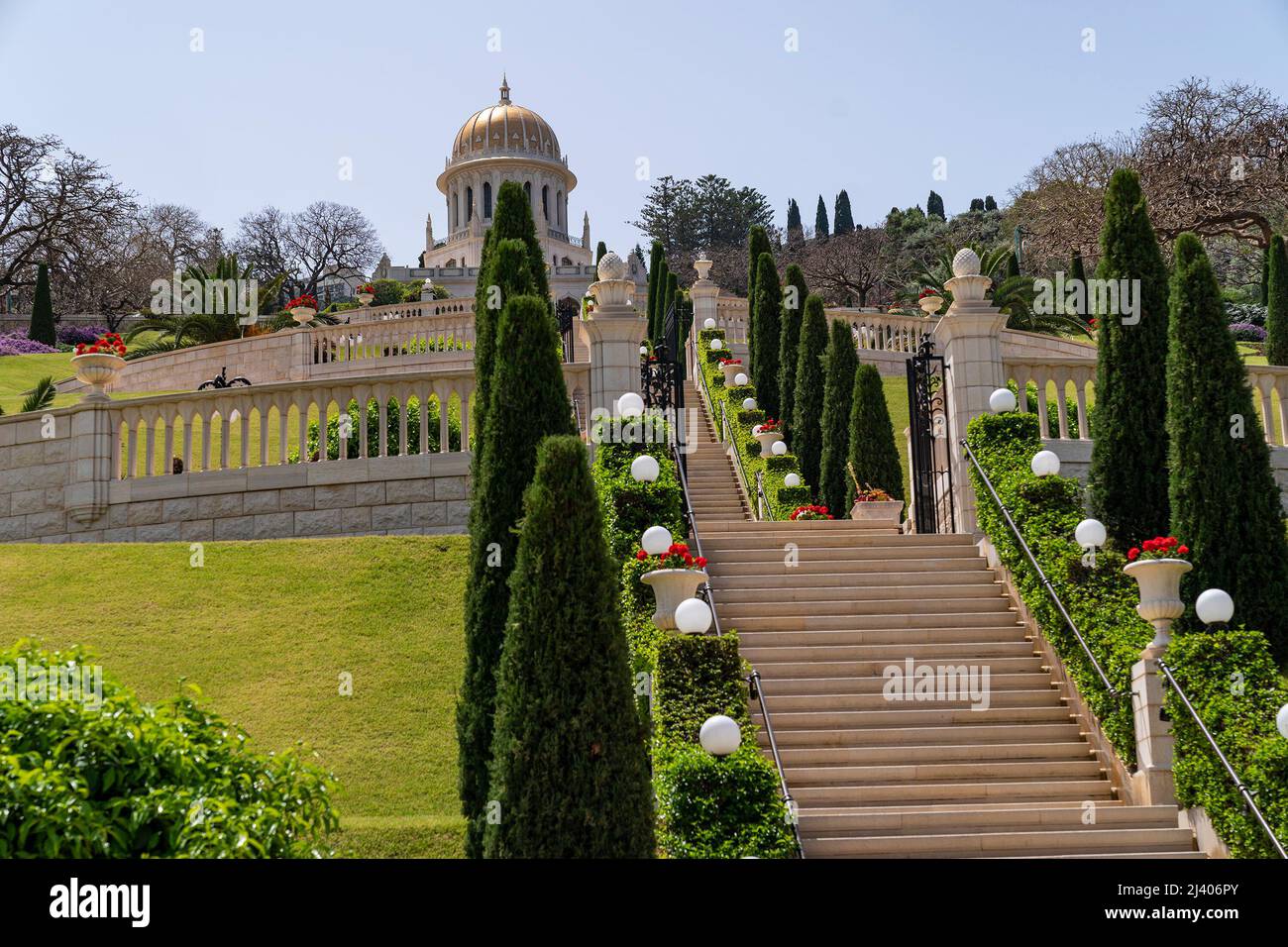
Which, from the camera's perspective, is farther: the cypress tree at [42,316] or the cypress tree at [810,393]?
the cypress tree at [42,316]

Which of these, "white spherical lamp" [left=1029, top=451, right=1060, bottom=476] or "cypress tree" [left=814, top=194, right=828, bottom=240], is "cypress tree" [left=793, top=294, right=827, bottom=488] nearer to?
"white spherical lamp" [left=1029, top=451, right=1060, bottom=476]

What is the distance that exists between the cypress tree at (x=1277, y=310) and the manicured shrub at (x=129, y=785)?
90.7 ft

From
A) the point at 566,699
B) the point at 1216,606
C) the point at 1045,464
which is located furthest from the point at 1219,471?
the point at 566,699

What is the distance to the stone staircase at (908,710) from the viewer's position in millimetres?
11039

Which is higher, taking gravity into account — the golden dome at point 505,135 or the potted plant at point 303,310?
the golden dome at point 505,135

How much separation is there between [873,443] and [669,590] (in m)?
9.18

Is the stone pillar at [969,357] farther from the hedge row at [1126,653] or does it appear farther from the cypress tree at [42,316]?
the cypress tree at [42,316]

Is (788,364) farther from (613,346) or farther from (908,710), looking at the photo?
(908,710)

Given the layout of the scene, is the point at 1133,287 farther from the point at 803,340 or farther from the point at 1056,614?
the point at 803,340

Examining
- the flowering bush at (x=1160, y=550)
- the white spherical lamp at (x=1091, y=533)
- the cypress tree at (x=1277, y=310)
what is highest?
the cypress tree at (x=1277, y=310)

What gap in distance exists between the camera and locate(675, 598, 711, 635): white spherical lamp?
11664mm

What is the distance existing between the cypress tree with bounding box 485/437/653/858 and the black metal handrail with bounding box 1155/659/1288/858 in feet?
14.7

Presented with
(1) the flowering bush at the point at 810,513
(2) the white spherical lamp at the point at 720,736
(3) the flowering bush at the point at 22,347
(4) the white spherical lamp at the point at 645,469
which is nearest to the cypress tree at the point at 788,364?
(1) the flowering bush at the point at 810,513

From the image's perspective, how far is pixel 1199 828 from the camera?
438 inches
